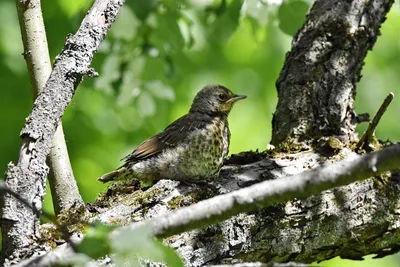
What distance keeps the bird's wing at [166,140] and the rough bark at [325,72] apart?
556 millimetres

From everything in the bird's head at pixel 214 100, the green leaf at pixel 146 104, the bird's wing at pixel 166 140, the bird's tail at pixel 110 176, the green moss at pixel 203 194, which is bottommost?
the green moss at pixel 203 194

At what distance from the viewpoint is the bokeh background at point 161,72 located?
5.32 metres

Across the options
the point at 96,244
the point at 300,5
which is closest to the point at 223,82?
the point at 300,5

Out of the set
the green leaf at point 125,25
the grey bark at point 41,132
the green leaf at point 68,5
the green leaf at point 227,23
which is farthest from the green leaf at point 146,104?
the grey bark at point 41,132

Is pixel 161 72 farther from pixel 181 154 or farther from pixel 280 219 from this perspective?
pixel 280 219

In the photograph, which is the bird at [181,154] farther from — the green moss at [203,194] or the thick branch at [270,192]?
the thick branch at [270,192]

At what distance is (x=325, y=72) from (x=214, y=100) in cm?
111

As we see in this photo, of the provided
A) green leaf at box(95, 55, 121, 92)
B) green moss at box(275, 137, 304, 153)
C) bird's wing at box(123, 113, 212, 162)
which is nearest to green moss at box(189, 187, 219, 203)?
green moss at box(275, 137, 304, 153)

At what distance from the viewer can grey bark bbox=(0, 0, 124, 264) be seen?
2818mm

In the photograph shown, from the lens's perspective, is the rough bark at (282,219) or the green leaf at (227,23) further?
the green leaf at (227,23)

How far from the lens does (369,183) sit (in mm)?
3744

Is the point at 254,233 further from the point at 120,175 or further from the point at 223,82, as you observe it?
the point at 223,82

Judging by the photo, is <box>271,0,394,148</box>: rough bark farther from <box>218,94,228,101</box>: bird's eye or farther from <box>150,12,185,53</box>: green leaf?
<box>150,12,185,53</box>: green leaf

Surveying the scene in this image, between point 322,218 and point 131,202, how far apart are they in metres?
0.96
